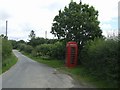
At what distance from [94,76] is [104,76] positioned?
10.9 feet

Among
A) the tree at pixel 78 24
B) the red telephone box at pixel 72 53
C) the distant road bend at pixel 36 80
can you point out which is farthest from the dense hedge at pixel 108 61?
the tree at pixel 78 24

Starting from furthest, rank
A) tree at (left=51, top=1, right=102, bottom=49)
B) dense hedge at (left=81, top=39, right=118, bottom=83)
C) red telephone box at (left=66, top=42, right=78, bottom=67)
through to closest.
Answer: tree at (left=51, top=1, right=102, bottom=49)
red telephone box at (left=66, top=42, right=78, bottom=67)
dense hedge at (left=81, top=39, right=118, bottom=83)

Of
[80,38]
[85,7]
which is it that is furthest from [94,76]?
[85,7]

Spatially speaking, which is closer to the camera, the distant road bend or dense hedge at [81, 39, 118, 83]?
dense hedge at [81, 39, 118, 83]

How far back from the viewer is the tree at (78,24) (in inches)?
1590

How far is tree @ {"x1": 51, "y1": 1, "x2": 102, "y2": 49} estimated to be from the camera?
40.4 metres

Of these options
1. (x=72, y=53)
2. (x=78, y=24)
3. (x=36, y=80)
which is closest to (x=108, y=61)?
(x=36, y=80)

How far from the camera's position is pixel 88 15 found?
41.6 meters

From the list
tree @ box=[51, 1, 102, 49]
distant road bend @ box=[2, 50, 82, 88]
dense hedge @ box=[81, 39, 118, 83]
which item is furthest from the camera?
tree @ box=[51, 1, 102, 49]

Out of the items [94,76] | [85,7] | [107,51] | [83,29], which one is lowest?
[94,76]

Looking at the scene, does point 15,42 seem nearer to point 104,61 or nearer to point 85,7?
point 85,7

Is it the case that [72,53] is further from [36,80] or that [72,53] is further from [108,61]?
[108,61]

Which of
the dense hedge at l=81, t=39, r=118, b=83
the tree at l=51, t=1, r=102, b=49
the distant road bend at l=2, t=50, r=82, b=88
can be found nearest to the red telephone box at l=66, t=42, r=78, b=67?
the tree at l=51, t=1, r=102, b=49

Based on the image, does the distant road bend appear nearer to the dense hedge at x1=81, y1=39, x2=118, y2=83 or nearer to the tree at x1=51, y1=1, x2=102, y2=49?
the dense hedge at x1=81, y1=39, x2=118, y2=83
